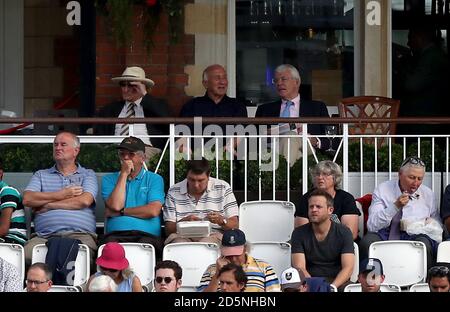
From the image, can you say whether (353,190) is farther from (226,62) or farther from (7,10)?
(7,10)

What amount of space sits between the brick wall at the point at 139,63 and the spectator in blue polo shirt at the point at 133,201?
2523mm

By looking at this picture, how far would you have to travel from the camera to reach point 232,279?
1292 cm

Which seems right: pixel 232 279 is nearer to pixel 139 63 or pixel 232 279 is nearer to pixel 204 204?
pixel 204 204

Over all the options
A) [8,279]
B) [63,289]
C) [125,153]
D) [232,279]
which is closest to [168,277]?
[232,279]

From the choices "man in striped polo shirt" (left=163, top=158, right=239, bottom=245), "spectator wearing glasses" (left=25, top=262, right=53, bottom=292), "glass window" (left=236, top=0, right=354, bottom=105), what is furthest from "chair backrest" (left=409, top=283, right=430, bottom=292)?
"glass window" (left=236, top=0, right=354, bottom=105)

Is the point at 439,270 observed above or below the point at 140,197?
below

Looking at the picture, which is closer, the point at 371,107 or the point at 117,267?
the point at 117,267

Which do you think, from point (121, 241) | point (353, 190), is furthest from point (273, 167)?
point (121, 241)

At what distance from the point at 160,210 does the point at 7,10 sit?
4479 millimetres

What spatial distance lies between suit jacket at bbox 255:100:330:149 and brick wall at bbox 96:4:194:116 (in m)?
1.51

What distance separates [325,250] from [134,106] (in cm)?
318

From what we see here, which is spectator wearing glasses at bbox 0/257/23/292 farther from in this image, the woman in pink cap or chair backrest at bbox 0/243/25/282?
chair backrest at bbox 0/243/25/282

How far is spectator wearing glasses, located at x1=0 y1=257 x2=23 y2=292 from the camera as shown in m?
12.5

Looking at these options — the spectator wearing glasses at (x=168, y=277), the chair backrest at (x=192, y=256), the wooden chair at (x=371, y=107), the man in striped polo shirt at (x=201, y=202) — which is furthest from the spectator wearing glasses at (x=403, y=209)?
the spectator wearing glasses at (x=168, y=277)
